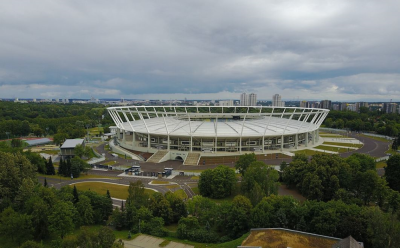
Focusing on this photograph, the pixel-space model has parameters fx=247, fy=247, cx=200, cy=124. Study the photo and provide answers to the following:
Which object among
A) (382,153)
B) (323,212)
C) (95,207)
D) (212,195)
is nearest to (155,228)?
(95,207)

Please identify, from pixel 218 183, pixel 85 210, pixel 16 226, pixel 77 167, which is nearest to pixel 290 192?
pixel 218 183

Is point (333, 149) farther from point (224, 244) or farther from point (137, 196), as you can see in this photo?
point (137, 196)

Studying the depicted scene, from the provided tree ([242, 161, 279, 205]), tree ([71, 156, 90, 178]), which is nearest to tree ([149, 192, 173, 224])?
tree ([242, 161, 279, 205])

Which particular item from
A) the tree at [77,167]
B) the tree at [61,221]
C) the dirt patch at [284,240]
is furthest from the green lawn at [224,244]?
the tree at [77,167]

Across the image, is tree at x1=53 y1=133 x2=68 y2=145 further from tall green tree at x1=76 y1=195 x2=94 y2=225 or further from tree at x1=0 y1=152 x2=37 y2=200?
tall green tree at x1=76 y1=195 x2=94 y2=225

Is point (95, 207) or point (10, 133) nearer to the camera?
point (95, 207)

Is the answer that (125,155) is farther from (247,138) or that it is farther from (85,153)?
(247,138)
